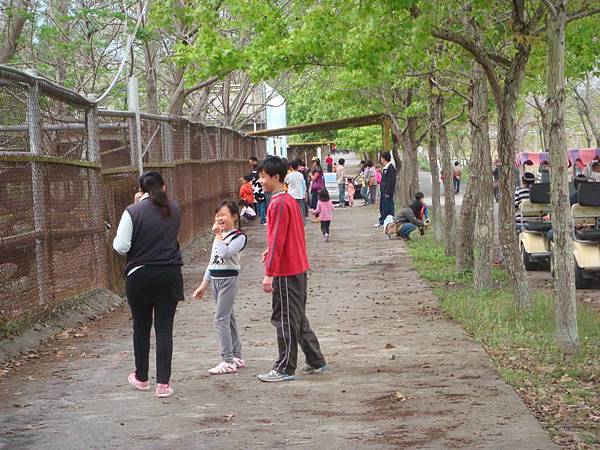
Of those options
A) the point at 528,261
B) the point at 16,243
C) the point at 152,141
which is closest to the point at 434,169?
the point at 528,261

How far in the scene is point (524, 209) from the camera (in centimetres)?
1817

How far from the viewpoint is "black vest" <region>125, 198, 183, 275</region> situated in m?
7.90

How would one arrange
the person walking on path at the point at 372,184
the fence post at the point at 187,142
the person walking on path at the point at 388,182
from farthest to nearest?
the person walking on path at the point at 372,184 → the person walking on path at the point at 388,182 → the fence post at the point at 187,142

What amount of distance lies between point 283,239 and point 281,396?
49.5 inches

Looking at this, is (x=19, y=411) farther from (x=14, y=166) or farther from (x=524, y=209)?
(x=524, y=209)

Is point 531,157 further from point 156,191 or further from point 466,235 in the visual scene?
point 156,191

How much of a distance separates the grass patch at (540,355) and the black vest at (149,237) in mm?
2757

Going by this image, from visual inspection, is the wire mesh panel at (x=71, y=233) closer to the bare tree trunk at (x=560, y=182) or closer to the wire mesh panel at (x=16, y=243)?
the wire mesh panel at (x=16, y=243)

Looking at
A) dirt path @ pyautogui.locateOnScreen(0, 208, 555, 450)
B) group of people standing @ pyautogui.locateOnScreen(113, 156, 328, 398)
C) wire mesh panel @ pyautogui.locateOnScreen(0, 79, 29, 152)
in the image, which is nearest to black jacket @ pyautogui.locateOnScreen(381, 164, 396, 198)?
dirt path @ pyautogui.locateOnScreen(0, 208, 555, 450)

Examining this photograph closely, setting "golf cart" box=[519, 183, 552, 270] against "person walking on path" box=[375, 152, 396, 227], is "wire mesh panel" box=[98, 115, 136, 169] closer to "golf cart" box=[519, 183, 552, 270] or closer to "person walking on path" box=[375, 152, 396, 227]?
"golf cart" box=[519, 183, 552, 270]

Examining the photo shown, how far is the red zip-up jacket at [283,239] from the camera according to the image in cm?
848

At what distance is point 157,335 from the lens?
8078mm

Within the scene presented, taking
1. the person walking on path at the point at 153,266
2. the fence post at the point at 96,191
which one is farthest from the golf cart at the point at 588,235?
the person walking on path at the point at 153,266

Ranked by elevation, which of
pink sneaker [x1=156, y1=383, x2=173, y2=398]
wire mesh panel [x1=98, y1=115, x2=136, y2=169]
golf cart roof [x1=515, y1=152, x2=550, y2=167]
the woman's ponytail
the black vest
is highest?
wire mesh panel [x1=98, y1=115, x2=136, y2=169]
